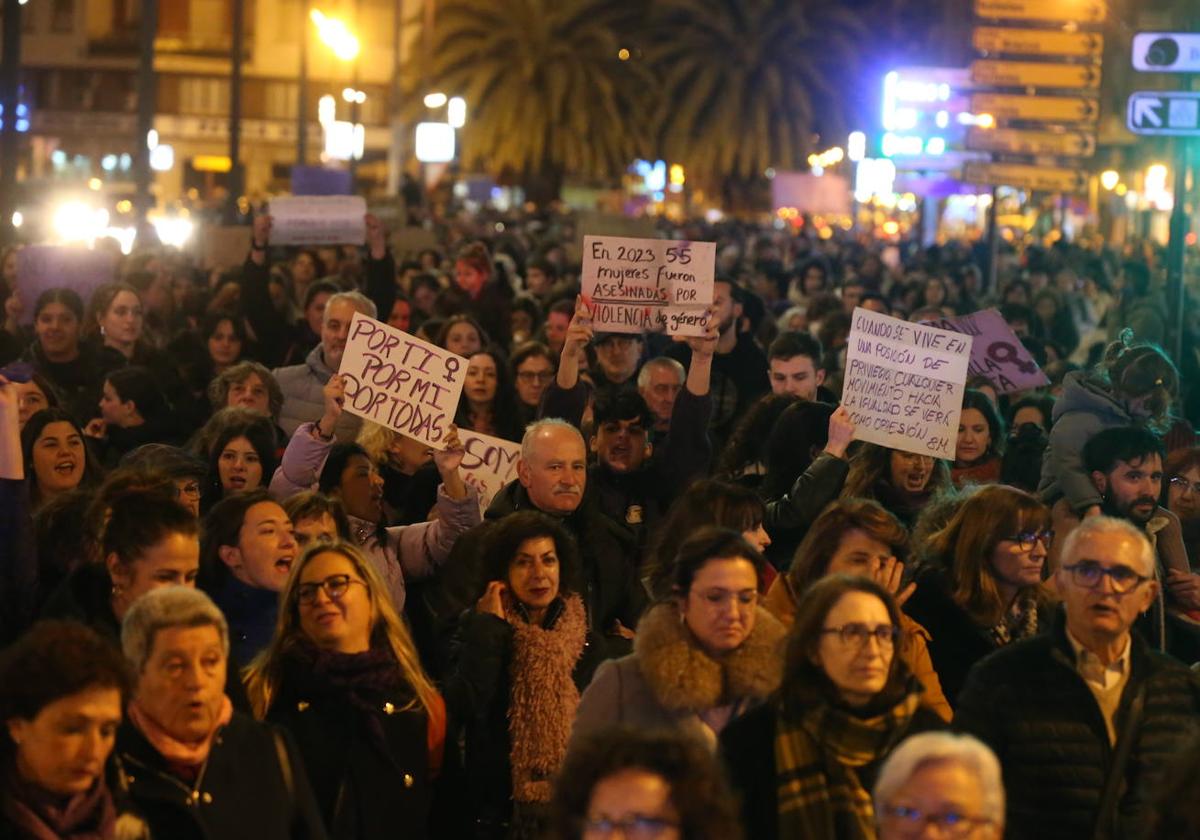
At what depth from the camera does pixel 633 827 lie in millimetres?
4223

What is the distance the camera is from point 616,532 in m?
7.73

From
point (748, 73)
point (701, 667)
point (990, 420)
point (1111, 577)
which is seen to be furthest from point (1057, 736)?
point (748, 73)

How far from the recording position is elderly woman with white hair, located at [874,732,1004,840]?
4.37m

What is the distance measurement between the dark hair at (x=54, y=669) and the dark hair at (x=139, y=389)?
5506mm

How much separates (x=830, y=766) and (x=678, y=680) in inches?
17.8

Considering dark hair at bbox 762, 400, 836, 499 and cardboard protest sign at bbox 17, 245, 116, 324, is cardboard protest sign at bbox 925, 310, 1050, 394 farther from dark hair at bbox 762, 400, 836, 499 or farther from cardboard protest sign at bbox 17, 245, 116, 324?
cardboard protest sign at bbox 17, 245, 116, 324

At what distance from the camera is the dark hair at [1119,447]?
807 cm

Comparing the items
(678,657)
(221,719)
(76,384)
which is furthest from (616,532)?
(76,384)

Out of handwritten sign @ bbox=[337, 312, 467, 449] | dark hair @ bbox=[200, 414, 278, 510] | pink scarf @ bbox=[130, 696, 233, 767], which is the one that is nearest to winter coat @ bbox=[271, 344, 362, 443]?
handwritten sign @ bbox=[337, 312, 467, 449]

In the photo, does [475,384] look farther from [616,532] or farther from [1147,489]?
[1147,489]

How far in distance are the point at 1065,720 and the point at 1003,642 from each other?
4.08ft

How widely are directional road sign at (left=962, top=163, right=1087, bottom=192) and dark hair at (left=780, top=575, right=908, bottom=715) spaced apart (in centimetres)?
1944

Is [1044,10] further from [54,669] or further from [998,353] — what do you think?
[54,669]

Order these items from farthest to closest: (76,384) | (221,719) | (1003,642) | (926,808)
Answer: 1. (76,384)
2. (1003,642)
3. (221,719)
4. (926,808)
